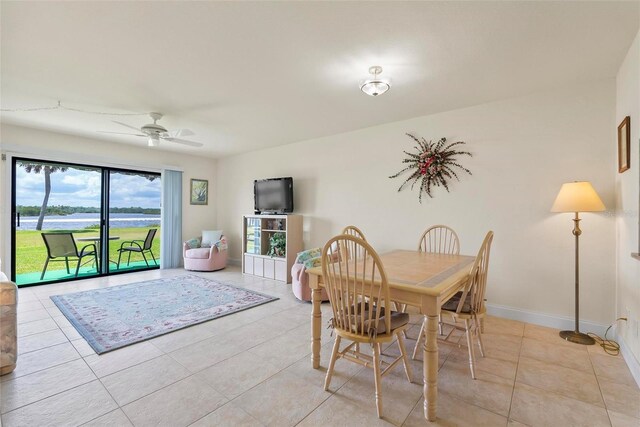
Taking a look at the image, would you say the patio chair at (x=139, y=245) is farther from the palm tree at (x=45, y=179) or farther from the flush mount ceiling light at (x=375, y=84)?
the flush mount ceiling light at (x=375, y=84)

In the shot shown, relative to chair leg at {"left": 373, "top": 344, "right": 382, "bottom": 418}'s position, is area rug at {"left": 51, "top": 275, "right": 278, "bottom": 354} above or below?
below

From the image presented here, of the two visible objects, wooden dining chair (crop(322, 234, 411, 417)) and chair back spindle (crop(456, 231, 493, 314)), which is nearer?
wooden dining chair (crop(322, 234, 411, 417))

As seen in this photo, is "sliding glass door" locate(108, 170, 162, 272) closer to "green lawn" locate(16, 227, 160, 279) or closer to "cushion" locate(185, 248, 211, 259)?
"green lawn" locate(16, 227, 160, 279)

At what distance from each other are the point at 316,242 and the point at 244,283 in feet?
4.54

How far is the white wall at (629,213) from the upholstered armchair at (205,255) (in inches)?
220

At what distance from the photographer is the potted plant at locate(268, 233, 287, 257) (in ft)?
16.3

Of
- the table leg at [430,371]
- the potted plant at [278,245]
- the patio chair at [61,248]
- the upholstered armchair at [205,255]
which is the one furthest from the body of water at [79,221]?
the table leg at [430,371]

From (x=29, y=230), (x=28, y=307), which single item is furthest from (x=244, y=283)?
(x=29, y=230)

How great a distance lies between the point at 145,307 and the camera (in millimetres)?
3385

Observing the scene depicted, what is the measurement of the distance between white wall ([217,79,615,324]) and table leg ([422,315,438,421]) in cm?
204

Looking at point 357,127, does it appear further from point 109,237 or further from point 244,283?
point 109,237

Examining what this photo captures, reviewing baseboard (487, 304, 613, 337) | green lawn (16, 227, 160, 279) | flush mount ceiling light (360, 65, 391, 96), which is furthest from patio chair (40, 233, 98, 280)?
baseboard (487, 304, 613, 337)

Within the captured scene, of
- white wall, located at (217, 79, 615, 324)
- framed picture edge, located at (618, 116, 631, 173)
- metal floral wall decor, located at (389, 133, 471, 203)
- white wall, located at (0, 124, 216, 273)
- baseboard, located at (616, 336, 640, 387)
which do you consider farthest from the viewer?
white wall, located at (0, 124, 216, 273)

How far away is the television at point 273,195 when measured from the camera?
498cm
